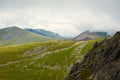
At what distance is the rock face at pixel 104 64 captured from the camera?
7703 cm

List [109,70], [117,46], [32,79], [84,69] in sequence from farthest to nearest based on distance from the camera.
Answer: [32,79] → [84,69] → [117,46] → [109,70]

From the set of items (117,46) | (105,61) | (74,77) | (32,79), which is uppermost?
(117,46)

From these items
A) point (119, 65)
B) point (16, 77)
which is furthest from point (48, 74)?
point (119, 65)

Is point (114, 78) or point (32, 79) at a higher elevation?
point (114, 78)

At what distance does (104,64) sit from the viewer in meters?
89.1

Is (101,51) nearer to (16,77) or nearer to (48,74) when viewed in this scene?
(48,74)

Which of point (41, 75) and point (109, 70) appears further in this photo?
point (41, 75)

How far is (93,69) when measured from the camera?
97875mm

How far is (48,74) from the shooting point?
638 ft

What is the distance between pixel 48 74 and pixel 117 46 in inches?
4525

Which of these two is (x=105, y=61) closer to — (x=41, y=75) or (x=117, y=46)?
(x=117, y=46)

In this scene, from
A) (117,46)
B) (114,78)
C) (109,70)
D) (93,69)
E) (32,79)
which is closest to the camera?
(114,78)

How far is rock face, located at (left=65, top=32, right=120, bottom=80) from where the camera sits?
7703 cm

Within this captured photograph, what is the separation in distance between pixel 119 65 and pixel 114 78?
15.1 ft
